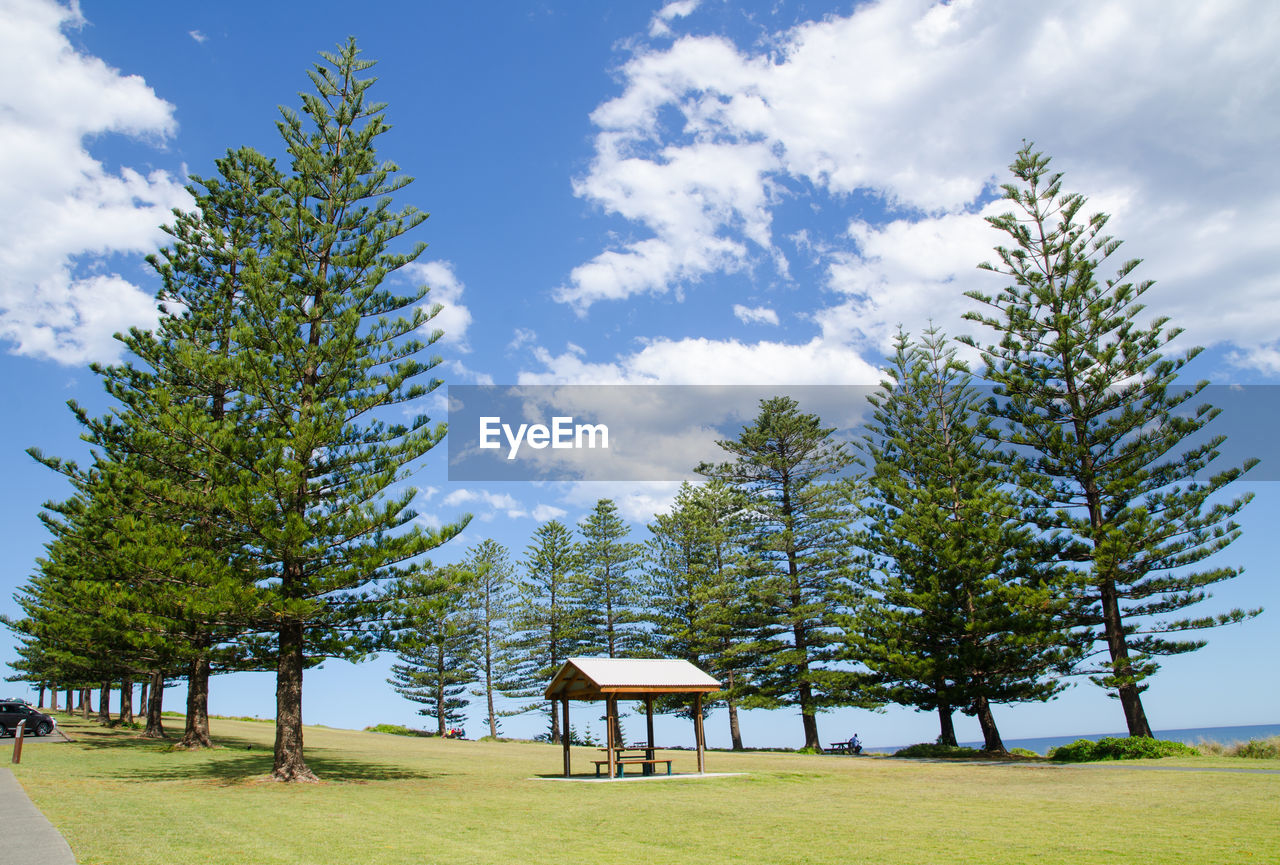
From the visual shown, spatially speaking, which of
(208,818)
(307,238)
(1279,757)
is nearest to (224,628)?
(208,818)

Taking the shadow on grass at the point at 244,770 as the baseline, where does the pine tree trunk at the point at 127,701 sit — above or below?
above

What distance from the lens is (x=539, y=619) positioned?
38.7 meters

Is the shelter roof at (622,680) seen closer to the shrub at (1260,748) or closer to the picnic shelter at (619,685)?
the picnic shelter at (619,685)

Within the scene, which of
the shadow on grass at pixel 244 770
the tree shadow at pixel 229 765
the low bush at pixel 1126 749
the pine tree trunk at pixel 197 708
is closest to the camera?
the shadow on grass at pixel 244 770

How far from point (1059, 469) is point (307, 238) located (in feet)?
68.2

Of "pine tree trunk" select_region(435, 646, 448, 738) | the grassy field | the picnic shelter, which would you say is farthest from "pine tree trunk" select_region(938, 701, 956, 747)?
"pine tree trunk" select_region(435, 646, 448, 738)

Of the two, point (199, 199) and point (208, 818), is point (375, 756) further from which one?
point (199, 199)

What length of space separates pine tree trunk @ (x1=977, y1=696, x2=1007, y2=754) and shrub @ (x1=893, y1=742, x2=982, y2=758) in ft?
1.38

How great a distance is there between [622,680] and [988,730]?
48.5ft

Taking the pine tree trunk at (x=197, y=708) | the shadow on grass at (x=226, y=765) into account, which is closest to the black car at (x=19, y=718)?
the shadow on grass at (x=226, y=765)

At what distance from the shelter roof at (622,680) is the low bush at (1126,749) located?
33.7ft

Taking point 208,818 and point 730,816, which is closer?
point 208,818

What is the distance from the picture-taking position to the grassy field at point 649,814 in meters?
7.00

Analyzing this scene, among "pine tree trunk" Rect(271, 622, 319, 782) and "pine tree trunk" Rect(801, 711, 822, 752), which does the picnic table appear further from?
"pine tree trunk" Rect(801, 711, 822, 752)
